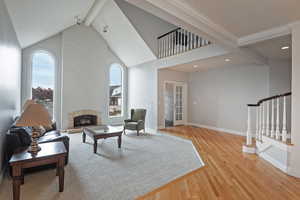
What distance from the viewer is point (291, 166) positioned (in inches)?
108

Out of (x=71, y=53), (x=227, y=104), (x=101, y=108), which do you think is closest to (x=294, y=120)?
(x=227, y=104)

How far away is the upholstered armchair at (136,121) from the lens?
18.8 ft

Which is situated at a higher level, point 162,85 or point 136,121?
point 162,85

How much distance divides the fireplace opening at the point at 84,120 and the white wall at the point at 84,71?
37cm

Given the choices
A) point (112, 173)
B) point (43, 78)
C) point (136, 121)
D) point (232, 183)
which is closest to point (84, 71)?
point (43, 78)

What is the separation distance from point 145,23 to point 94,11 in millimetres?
1985

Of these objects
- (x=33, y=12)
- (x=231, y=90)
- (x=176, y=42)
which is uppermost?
(x=176, y=42)

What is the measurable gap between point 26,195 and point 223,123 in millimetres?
5996

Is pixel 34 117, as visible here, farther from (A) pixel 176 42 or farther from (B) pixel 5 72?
(A) pixel 176 42

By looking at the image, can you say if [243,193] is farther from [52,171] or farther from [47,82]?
[47,82]

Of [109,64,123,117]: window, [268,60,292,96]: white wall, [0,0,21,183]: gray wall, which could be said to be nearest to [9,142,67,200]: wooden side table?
[0,0,21,183]: gray wall

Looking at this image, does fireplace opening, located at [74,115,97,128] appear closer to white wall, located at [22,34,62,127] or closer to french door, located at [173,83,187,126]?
white wall, located at [22,34,62,127]

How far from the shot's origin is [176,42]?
591 cm

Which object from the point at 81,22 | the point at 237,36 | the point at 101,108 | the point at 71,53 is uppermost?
the point at 81,22
